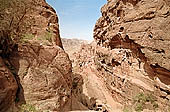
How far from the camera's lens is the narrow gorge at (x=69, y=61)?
614 cm

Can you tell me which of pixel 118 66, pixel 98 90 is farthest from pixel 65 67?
pixel 98 90

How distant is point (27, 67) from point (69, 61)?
2.67 metres

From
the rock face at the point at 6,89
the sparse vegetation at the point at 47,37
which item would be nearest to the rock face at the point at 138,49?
the sparse vegetation at the point at 47,37

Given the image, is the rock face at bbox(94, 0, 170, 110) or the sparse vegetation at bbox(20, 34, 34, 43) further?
the rock face at bbox(94, 0, 170, 110)

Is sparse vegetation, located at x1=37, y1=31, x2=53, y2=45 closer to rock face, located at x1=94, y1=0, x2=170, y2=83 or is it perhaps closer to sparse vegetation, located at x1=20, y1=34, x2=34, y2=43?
sparse vegetation, located at x1=20, y1=34, x2=34, y2=43

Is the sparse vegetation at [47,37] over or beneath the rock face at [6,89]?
over

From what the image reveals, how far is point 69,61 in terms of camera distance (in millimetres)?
8297

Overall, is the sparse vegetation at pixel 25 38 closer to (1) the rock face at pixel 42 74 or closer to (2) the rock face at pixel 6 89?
(1) the rock face at pixel 42 74

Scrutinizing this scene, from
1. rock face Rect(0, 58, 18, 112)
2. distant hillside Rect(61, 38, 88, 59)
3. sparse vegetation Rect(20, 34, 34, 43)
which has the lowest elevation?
rock face Rect(0, 58, 18, 112)

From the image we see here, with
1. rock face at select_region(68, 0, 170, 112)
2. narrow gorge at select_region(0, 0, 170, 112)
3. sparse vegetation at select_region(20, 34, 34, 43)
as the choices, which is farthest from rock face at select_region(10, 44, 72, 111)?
rock face at select_region(68, 0, 170, 112)

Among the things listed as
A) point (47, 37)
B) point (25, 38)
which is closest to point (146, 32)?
point (47, 37)

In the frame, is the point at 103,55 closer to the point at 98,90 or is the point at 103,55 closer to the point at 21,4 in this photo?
the point at 98,90

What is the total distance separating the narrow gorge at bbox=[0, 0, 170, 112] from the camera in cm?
614

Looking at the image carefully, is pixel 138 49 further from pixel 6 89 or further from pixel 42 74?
pixel 6 89
